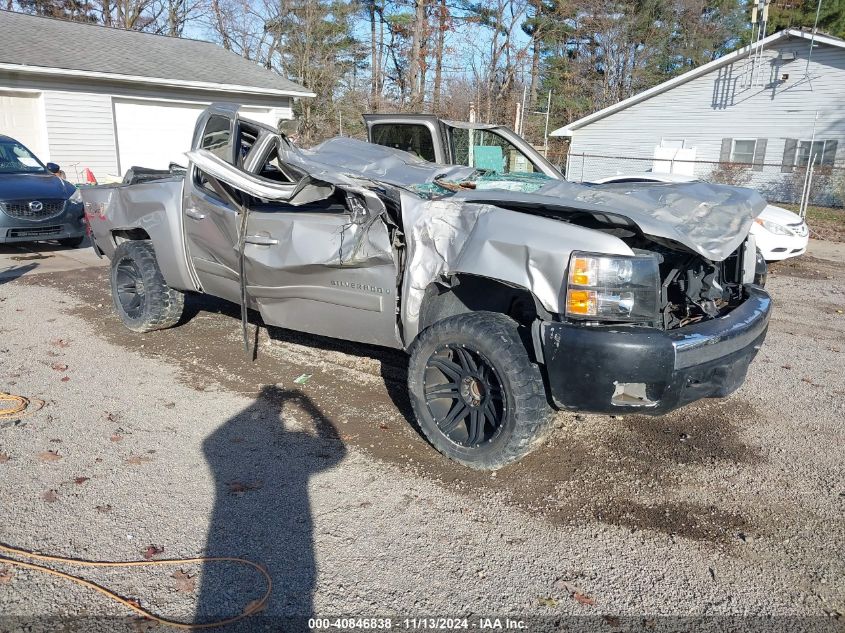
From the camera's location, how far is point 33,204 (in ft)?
33.2

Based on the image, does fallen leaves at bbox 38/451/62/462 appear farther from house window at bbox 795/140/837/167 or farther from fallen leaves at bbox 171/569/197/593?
house window at bbox 795/140/837/167

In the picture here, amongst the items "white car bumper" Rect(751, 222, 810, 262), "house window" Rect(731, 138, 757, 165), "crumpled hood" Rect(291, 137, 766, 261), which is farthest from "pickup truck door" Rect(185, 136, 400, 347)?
"house window" Rect(731, 138, 757, 165)

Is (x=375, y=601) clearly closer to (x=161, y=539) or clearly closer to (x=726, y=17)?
(x=161, y=539)

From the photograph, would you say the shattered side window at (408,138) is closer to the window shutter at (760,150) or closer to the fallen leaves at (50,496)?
the fallen leaves at (50,496)

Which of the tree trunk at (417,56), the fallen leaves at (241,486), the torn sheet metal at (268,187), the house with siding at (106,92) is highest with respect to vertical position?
the tree trunk at (417,56)

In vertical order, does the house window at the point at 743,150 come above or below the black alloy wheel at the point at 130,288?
above

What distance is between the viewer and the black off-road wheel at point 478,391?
3.40 metres

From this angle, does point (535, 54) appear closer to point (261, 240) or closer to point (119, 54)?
point (119, 54)

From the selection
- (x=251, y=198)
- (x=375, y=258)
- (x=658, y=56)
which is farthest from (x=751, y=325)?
(x=658, y=56)

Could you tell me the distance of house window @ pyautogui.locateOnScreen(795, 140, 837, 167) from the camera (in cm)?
2256

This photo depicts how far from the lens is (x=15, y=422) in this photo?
14.0 ft

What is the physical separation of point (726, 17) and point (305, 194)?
40.0 meters

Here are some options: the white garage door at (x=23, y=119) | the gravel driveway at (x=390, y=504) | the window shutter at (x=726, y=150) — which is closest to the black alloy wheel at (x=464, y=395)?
the gravel driveway at (x=390, y=504)

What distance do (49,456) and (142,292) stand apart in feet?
8.23
